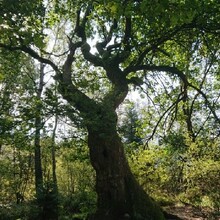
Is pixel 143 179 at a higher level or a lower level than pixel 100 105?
lower

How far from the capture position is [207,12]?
807 centimetres

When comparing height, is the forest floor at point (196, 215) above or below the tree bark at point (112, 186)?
below

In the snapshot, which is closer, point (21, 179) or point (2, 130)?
point (2, 130)

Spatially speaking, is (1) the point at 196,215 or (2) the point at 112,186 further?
(1) the point at 196,215

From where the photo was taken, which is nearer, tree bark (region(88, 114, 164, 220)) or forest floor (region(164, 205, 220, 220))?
tree bark (region(88, 114, 164, 220))

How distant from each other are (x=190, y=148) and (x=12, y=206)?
7.73 m

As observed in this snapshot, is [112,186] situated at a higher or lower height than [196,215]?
higher

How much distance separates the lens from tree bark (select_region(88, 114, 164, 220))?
8.46 m

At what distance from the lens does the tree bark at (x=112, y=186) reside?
846 centimetres

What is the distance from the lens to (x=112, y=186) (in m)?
8.50

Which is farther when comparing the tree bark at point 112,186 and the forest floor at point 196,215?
the forest floor at point 196,215

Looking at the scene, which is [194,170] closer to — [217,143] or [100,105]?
[217,143]

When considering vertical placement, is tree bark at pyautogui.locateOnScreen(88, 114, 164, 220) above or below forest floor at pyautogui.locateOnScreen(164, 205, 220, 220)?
above

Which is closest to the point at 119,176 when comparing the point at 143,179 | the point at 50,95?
the point at 50,95
